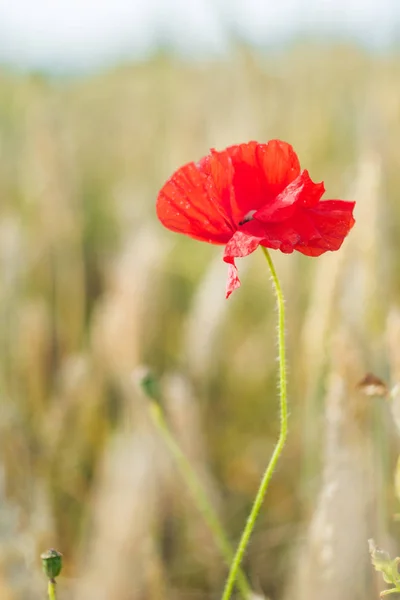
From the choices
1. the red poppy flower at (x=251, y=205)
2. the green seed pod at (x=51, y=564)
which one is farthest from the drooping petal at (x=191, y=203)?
the green seed pod at (x=51, y=564)

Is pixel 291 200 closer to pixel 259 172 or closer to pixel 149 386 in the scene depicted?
pixel 259 172

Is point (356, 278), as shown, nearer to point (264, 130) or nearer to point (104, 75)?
point (264, 130)

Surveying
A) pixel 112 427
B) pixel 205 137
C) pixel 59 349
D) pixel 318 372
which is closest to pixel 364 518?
pixel 318 372

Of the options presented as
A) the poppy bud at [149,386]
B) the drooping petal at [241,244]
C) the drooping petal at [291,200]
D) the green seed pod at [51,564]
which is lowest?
the green seed pod at [51,564]

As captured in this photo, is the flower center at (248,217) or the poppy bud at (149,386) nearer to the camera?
the flower center at (248,217)

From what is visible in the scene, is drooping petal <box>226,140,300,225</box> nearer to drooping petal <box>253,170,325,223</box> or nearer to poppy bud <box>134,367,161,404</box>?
drooping petal <box>253,170,325,223</box>

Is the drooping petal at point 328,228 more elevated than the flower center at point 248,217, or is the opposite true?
the flower center at point 248,217

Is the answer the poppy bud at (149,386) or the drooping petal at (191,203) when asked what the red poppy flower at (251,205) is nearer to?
the drooping petal at (191,203)
